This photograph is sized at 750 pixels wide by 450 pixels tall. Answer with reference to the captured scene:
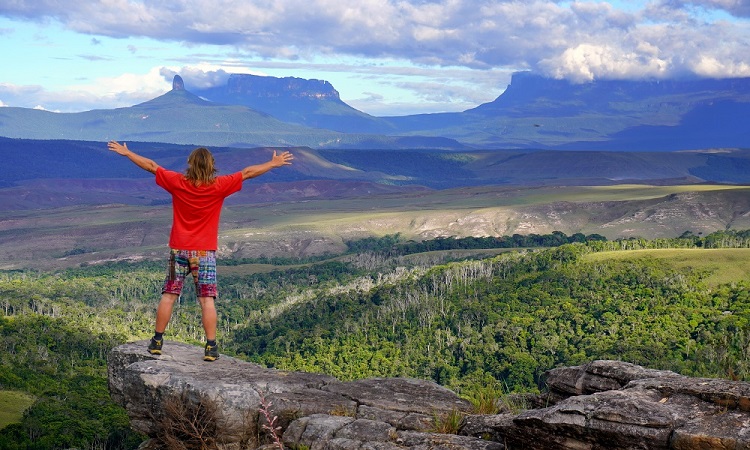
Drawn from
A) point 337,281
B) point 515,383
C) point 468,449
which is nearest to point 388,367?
point 515,383

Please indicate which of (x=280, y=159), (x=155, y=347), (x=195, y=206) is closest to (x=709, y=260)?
(x=280, y=159)

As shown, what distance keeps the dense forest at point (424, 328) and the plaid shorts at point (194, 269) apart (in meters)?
31.9

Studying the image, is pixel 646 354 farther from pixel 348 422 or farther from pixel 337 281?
pixel 337 281

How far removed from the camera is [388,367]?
83500mm

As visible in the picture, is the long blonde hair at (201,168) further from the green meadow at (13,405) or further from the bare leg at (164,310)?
the green meadow at (13,405)

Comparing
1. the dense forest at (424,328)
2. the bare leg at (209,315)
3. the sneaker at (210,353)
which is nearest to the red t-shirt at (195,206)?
the bare leg at (209,315)

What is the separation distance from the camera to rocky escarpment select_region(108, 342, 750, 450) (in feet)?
43.1

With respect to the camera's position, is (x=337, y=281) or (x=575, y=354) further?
(x=337, y=281)

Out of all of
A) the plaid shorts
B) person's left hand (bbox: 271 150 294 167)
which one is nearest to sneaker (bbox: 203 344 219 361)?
the plaid shorts

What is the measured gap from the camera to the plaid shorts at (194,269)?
18.1 meters

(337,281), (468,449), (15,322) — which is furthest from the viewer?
(337,281)

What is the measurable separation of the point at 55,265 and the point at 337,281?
76.4 m

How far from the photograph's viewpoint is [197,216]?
1791 cm

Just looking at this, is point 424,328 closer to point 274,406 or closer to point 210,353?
point 210,353
